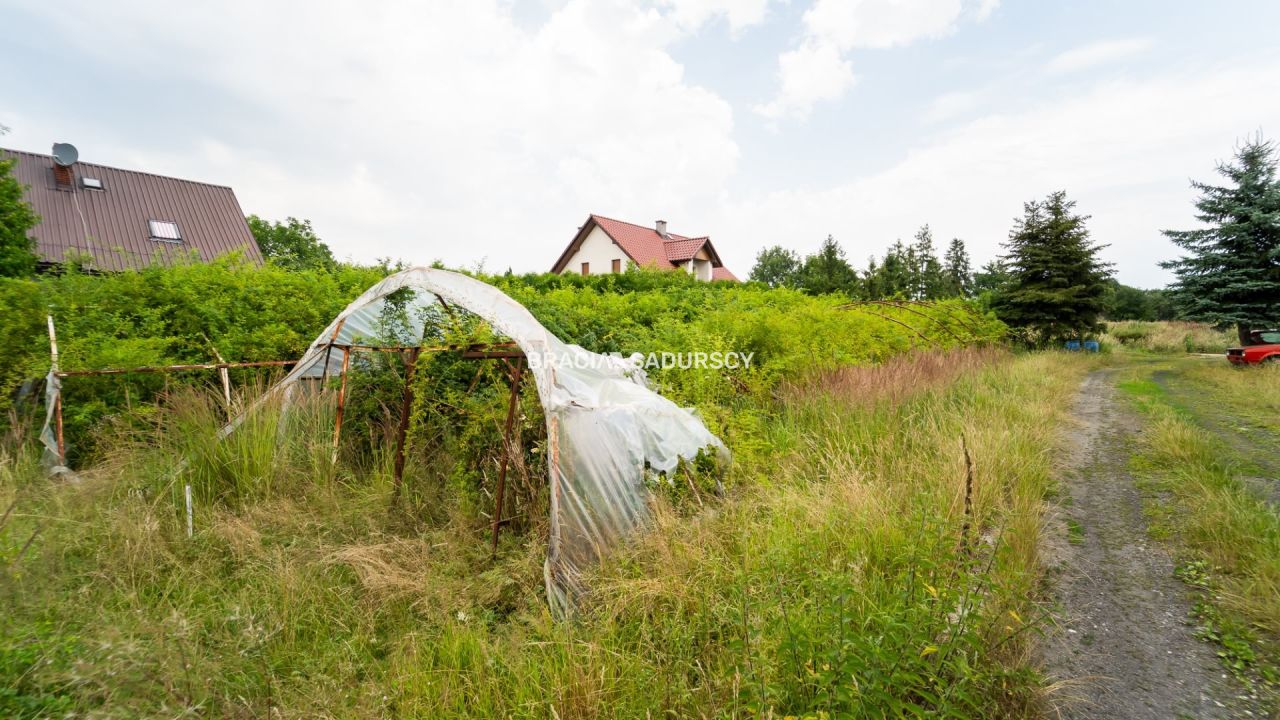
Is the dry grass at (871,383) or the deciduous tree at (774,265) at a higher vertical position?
the deciduous tree at (774,265)


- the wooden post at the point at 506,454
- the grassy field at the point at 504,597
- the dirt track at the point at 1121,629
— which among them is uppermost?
the wooden post at the point at 506,454

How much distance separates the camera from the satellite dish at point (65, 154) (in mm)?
17328

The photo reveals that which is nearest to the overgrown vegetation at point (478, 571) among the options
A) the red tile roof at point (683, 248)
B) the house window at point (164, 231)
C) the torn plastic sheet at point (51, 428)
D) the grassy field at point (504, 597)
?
the grassy field at point (504, 597)

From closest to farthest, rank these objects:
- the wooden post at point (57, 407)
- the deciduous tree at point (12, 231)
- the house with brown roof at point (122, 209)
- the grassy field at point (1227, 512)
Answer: the grassy field at point (1227, 512) → the wooden post at point (57, 407) → the deciduous tree at point (12, 231) → the house with brown roof at point (122, 209)

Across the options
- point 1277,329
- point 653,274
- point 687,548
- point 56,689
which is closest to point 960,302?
point 1277,329

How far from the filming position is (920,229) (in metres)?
53.6

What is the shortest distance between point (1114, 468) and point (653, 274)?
1175 cm

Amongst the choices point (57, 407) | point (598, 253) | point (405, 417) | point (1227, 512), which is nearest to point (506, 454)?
point (405, 417)

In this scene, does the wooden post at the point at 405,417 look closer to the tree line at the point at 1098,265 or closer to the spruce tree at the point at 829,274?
the tree line at the point at 1098,265

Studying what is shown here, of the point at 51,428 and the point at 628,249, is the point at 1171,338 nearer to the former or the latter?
the point at 628,249

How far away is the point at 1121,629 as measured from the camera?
108 inches

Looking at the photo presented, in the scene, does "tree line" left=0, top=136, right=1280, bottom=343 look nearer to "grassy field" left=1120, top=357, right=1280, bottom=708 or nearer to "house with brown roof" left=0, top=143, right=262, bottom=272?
"house with brown roof" left=0, top=143, right=262, bottom=272

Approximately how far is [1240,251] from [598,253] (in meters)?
27.4

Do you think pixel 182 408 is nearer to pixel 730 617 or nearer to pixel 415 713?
pixel 415 713
